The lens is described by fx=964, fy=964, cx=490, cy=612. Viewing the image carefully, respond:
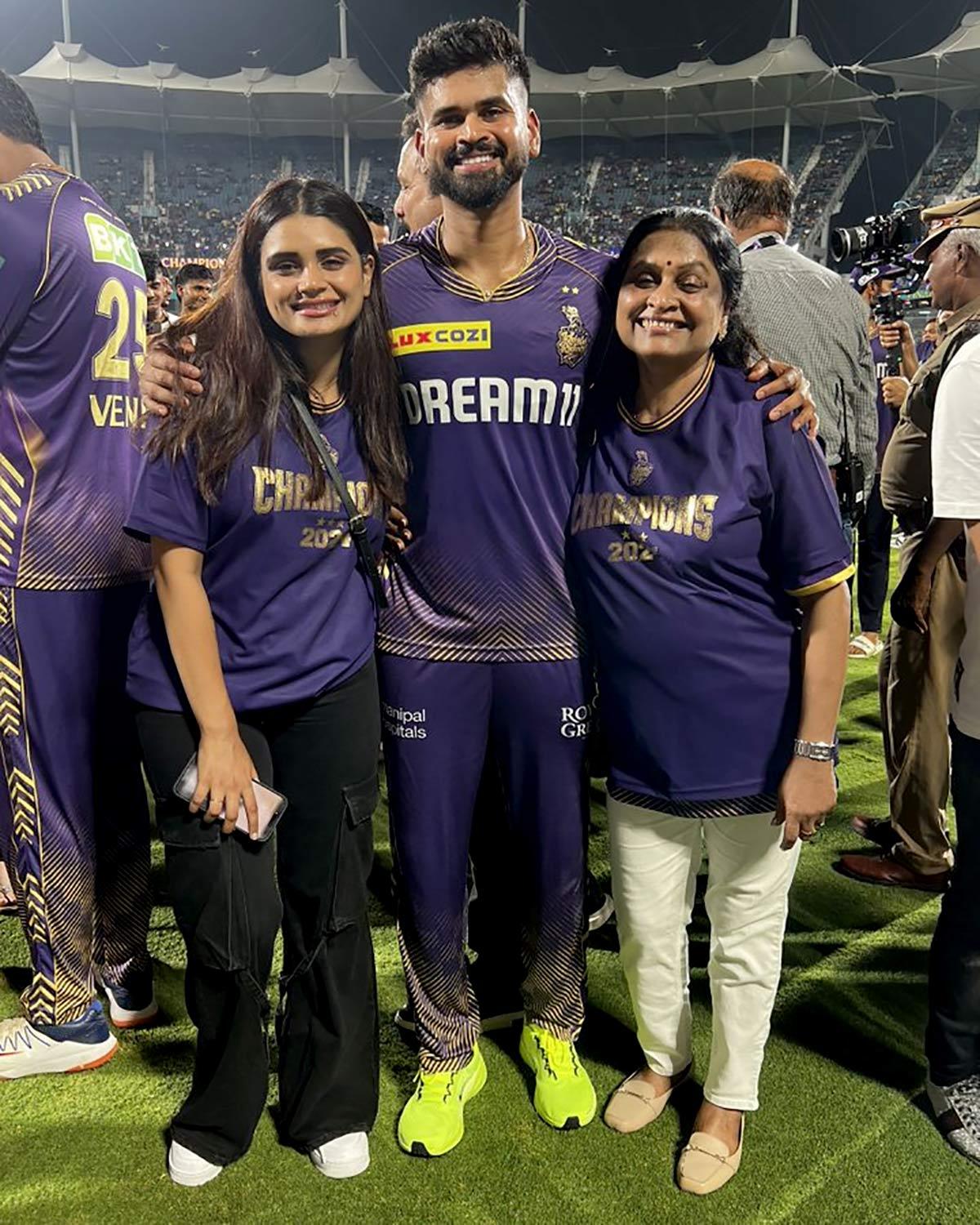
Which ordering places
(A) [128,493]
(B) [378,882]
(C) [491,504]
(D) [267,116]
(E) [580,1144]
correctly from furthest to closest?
(D) [267,116]
(B) [378,882]
(A) [128,493]
(E) [580,1144]
(C) [491,504]

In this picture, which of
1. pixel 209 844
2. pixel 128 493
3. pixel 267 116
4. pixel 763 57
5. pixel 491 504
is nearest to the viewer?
pixel 209 844

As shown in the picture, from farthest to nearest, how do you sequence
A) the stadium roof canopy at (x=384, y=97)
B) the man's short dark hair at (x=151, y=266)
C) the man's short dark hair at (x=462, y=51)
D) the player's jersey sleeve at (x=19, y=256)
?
the stadium roof canopy at (x=384, y=97)
the man's short dark hair at (x=151, y=266)
the player's jersey sleeve at (x=19, y=256)
the man's short dark hair at (x=462, y=51)

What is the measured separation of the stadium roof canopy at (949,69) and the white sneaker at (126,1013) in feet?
101

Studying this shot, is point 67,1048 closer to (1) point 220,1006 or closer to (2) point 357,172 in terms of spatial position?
(1) point 220,1006

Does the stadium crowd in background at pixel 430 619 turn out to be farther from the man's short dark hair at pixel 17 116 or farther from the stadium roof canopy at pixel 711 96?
the stadium roof canopy at pixel 711 96

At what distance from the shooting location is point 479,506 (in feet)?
5.95

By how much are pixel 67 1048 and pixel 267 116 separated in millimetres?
33930

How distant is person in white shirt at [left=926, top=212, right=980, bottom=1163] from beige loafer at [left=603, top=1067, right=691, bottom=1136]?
0.53 m

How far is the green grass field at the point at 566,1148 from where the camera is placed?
1777 mm

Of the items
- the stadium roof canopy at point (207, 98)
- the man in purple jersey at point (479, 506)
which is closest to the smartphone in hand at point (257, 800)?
the man in purple jersey at point (479, 506)

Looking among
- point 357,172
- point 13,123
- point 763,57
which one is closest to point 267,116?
point 357,172

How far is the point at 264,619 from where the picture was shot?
1.66 metres

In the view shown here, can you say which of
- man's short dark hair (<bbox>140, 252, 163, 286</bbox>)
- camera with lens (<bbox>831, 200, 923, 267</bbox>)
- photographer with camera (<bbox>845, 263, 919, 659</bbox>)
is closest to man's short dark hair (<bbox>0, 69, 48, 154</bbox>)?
camera with lens (<bbox>831, 200, 923, 267</bbox>)

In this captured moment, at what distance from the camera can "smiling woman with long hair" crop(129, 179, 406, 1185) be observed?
1.59m
